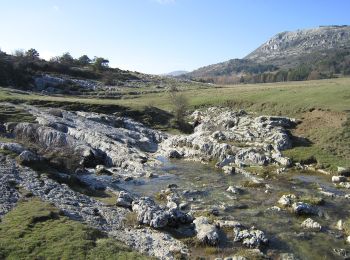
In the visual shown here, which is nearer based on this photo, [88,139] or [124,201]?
[124,201]

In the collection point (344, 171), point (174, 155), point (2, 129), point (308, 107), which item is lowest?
point (174, 155)

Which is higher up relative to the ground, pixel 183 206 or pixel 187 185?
pixel 183 206

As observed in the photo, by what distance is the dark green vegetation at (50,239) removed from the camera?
2628 centimetres

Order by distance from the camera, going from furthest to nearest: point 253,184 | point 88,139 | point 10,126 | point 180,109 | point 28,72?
1. point 28,72
2. point 180,109
3. point 88,139
4. point 10,126
5. point 253,184

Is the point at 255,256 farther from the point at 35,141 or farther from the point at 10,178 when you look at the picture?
the point at 35,141

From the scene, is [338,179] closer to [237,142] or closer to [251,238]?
[237,142]

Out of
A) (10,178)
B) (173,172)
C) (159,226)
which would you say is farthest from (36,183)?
(173,172)

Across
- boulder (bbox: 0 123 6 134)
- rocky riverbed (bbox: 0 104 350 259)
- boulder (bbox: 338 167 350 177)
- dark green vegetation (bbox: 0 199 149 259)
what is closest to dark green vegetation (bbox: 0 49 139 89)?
rocky riverbed (bbox: 0 104 350 259)

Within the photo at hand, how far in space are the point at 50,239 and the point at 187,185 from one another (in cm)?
2534

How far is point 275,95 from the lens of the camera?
95750 mm

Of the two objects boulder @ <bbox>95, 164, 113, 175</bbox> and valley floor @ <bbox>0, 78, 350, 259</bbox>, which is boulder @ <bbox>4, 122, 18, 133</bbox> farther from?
boulder @ <bbox>95, 164, 113, 175</bbox>

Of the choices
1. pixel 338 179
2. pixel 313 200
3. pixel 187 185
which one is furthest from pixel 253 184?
pixel 338 179

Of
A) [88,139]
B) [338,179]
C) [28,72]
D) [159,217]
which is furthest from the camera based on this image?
[28,72]

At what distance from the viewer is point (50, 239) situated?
1115 inches
